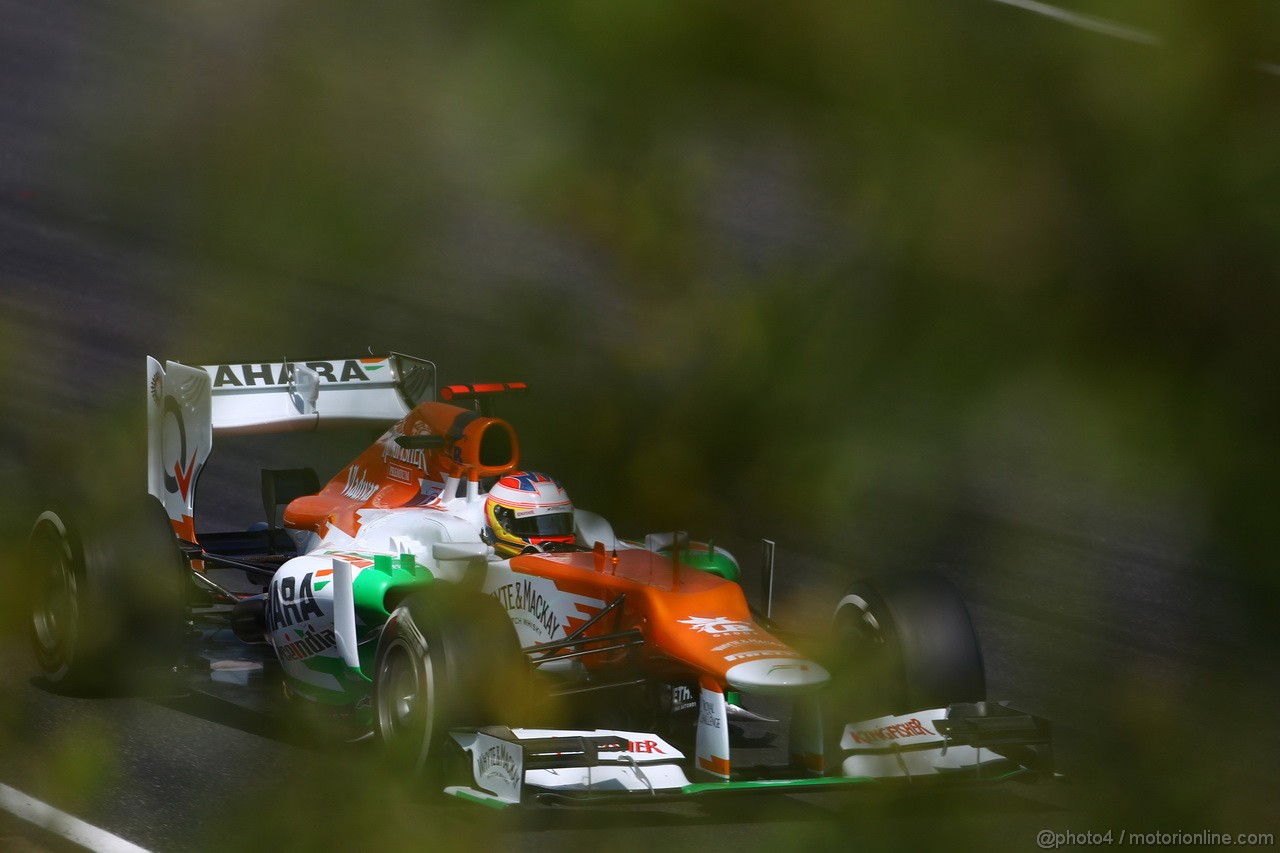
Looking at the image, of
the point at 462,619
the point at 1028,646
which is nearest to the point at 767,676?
the point at 462,619

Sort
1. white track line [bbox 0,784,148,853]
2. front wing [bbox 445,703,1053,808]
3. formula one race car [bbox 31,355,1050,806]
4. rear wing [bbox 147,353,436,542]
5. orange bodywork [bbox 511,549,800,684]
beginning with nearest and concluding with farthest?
white track line [bbox 0,784,148,853], front wing [bbox 445,703,1053,808], formula one race car [bbox 31,355,1050,806], orange bodywork [bbox 511,549,800,684], rear wing [bbox 147,353,436,542]

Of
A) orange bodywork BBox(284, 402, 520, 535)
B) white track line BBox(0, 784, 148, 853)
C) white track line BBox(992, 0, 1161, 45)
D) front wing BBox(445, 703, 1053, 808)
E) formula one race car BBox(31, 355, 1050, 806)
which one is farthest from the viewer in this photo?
orange bodywork BBox(284, 402, 520, 535)

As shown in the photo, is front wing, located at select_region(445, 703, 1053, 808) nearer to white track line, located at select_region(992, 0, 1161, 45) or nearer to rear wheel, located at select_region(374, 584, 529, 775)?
rear wheel, located at select_region(374, 584, 529, 775)

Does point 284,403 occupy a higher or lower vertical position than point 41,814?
lower

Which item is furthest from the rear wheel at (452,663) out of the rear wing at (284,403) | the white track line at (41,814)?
the white track line at (41,814)

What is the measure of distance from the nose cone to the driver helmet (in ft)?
3.84

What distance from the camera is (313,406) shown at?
641 cm

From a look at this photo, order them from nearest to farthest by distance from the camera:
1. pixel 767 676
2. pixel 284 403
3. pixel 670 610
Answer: pixel 767 676 → pixel 670 610 → pixel 284 403

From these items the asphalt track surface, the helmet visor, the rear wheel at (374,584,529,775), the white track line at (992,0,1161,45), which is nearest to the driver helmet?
the helmet visor

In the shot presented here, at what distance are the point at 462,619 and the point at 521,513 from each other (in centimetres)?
104

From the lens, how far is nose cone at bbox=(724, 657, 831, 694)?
14.4 ft

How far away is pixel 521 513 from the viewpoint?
557 cm

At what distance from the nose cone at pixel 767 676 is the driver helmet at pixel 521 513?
1.17 meters

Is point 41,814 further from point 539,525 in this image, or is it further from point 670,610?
point 539,525
